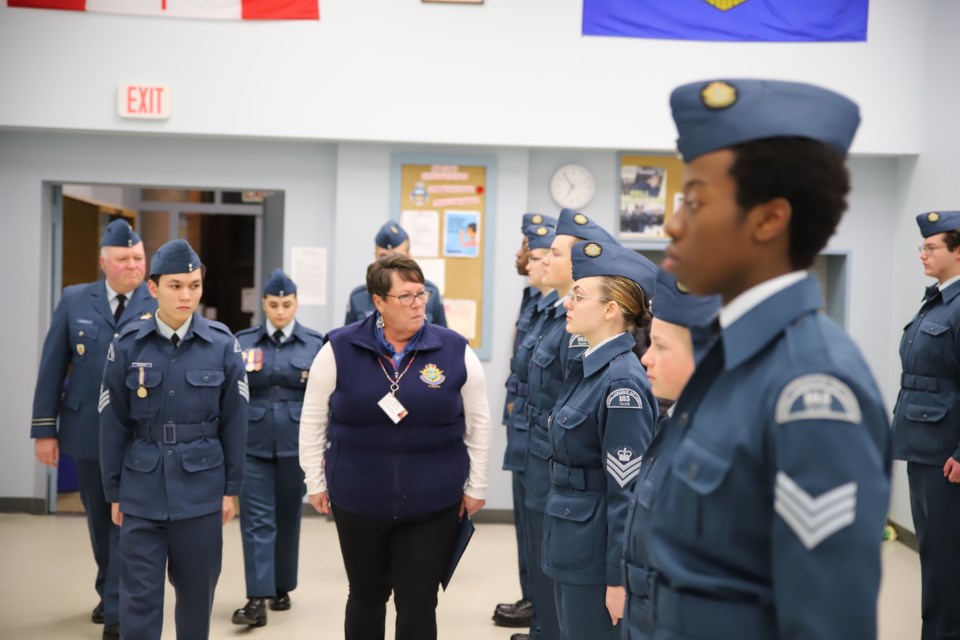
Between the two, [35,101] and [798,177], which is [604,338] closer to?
[798,177]

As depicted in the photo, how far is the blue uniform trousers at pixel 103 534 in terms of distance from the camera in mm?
4410

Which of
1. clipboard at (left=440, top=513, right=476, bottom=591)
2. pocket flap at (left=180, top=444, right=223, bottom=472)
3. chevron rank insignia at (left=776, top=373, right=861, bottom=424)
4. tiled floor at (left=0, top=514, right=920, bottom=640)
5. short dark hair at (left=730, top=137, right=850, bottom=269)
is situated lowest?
tiled floor at (left=0, top=514, right=920, bottom=640)

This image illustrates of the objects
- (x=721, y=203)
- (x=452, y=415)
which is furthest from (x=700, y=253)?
(x=452, y=415)

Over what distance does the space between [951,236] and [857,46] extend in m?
2.92

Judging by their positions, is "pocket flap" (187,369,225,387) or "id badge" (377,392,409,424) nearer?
"id badge" (377,392,409,424)

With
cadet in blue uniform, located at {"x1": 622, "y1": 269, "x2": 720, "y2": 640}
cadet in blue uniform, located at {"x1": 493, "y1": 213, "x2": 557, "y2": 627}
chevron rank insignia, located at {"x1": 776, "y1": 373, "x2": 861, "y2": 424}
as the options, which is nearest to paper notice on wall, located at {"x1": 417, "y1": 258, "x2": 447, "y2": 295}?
cadet in blue uniform, located at {"x1": 493, "y1": 213, "x2": 557, "y2": 627}

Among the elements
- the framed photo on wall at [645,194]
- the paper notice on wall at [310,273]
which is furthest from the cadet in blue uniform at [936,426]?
the paper notice on wall at [310,273]

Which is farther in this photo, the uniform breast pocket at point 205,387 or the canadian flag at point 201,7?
the canadian flag at point 201,7

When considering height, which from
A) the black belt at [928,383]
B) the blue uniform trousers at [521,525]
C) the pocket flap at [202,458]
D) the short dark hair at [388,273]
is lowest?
the blue uniform trousers at [521,525]

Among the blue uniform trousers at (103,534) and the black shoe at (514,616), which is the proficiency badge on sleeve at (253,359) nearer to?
the blue uniform trousers at (103,534)

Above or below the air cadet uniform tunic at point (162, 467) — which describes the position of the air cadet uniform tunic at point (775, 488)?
above

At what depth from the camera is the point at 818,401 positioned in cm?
115

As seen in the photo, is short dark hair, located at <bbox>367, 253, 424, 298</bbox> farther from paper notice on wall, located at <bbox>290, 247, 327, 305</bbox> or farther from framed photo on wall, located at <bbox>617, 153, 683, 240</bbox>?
framed photo on wall, located at <bbox>617, 153, 683, 240</bbox>

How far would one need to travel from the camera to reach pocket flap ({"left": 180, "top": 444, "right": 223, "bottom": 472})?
347cm
